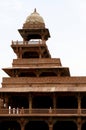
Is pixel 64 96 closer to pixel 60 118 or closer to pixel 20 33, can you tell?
pixel 60 118

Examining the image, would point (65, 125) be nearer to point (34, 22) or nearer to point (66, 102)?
point (66, 102)

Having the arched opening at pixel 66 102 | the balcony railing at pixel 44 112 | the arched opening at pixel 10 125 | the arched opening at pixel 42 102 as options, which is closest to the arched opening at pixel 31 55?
the arched opening at pixel 42 102

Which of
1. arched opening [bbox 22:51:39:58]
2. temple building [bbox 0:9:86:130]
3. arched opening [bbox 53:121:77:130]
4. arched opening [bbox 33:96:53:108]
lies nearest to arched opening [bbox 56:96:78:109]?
temple building [bbox 0:9:86:130]

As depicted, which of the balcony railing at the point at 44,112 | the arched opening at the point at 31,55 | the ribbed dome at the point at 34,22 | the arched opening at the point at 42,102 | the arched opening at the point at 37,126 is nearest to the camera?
the balcony railing at the point at 44,112

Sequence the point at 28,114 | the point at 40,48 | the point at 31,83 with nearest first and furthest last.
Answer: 1. the point at 28,114
2. the point at 31,83
3. the point at 40,48

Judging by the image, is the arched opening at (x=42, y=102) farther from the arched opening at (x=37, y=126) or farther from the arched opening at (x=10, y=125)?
the arched opening at (x=10, y=125)

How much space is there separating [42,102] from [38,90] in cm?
519

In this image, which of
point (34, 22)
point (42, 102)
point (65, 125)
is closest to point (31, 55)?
point (34, 22)

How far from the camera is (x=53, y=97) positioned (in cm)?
5050

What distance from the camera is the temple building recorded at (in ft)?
162

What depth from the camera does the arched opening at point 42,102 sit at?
54481mm

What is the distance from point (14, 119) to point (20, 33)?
46.3 feet

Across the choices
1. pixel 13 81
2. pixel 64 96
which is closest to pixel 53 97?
pixel 64 96

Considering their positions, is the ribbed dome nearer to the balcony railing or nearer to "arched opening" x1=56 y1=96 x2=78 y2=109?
"arched opening" x1=56 y1=96 x2=78 y2=109
